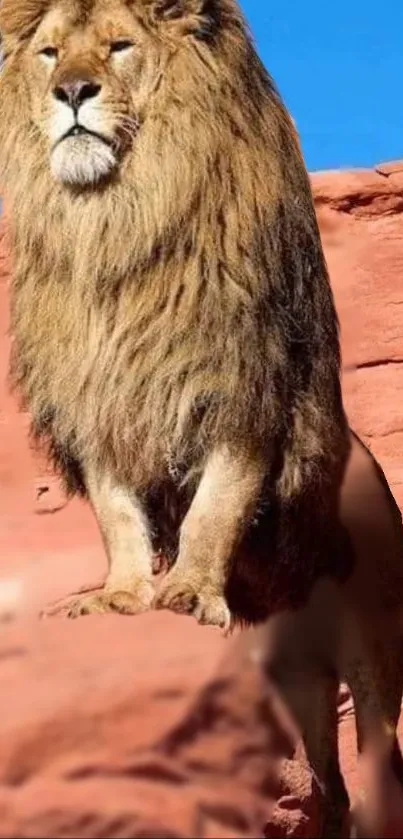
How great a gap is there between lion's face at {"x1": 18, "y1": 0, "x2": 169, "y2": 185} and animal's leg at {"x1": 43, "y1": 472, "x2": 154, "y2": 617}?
0.82 m

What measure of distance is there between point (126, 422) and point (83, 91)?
34.8 inches

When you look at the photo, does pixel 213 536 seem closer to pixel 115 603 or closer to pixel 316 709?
pixel 115 603

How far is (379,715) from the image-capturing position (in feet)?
20.0

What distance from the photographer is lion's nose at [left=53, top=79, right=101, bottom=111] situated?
5.30 m

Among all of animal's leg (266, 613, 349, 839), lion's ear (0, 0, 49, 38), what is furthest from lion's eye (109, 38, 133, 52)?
animal's leg (266, 613, 349, 839)

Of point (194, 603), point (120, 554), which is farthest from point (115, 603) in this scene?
point (120, 554)

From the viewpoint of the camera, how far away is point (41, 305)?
5781 millimetres

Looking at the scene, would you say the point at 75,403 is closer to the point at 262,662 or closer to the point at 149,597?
the point at 149,597

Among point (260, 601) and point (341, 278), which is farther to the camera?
point (341, 278)

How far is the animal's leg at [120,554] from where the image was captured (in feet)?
16.8

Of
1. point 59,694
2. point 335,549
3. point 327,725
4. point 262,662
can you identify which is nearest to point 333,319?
point 335,549

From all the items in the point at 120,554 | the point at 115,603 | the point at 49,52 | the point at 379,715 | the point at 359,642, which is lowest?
the point at 379,715

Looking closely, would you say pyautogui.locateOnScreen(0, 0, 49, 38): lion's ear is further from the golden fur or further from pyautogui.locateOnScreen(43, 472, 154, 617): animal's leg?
pyautogui.locateOnScreen(43, 472, 154, 617): animal's leg

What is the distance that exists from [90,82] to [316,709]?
186 centimetres
